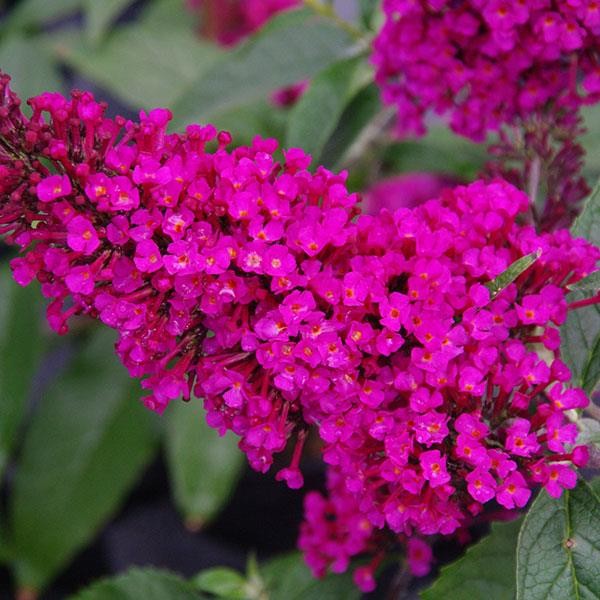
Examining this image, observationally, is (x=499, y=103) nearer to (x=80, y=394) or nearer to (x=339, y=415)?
(x=339, y=415)

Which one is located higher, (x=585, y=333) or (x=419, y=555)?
(x=585, y=333)

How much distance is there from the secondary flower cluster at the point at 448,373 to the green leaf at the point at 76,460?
3.27 ft

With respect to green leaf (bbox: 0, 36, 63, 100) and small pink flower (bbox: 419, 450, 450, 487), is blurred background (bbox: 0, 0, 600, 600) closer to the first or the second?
green leaf (bbox: 0, 36, 63, 100)

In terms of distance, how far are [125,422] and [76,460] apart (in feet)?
0.37

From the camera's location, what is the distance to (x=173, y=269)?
630 mm

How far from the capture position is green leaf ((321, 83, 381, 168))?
112 cm

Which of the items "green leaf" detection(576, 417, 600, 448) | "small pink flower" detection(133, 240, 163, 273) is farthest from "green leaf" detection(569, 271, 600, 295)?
"small pink flower" detection(133, 240, 163, 273)

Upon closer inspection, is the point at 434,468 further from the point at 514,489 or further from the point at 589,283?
the point at 589,283

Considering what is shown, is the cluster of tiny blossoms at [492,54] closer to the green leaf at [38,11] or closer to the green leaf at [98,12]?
the green leaf at [98,12]

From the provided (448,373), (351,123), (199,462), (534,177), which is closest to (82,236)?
(448,373)

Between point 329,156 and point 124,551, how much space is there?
965 millimetres

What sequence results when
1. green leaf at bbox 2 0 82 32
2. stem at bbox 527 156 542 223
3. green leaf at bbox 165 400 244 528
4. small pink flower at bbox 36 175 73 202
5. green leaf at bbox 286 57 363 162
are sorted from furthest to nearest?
green leaf at bbox 2 0 82 32, green leaf at bbox 165 400 244 528, green leaf at bbox 286 57 363 162, stem at bbox 527 156 542 223, small pink flower at bbox 36 175 73 202

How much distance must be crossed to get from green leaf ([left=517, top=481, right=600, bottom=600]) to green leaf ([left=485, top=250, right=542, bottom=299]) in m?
0.18

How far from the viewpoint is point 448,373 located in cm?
67
